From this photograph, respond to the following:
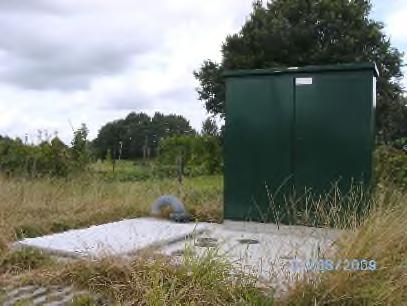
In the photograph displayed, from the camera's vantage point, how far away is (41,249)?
475 centimetres

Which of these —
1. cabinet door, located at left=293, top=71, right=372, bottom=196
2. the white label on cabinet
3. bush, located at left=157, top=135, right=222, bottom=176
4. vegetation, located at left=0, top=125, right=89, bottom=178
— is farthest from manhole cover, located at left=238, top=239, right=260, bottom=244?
bush, located at left=157, top=135, right=222, bottom=176

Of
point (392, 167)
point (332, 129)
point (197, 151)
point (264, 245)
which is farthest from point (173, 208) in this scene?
point (197, 151)

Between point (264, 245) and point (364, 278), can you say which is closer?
point (364, 278)

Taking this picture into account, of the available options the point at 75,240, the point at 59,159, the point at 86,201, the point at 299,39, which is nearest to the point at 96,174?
the point at 59,159

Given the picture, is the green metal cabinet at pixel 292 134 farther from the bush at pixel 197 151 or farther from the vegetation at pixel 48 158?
the bush at pixel 197 151

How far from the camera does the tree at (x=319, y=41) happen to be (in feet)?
66.7

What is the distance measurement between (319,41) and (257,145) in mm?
16104

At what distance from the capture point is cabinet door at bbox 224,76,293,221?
5.84m

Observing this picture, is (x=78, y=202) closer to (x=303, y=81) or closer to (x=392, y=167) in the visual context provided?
(x=303, y=81)

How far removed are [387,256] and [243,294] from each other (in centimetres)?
114

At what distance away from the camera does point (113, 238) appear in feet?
17.1

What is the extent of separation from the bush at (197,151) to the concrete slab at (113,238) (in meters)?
9.02

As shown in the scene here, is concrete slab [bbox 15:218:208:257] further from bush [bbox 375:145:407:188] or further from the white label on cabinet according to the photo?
bush [bbox 375:145:407:188]

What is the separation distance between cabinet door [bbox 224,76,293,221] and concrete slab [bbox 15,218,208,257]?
0.64 m
